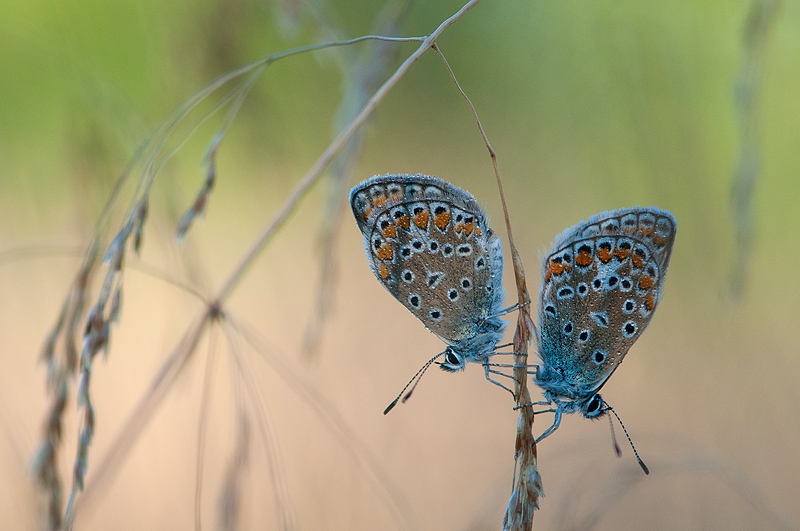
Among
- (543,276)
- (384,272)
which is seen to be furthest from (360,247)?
(543,276)

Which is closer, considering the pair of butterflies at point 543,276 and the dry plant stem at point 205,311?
the dry plant stem at point 205,311

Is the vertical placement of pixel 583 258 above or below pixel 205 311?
below

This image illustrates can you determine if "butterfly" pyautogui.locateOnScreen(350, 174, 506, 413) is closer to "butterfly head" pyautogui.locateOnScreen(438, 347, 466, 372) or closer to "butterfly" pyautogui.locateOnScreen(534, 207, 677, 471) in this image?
"butterfly head" pyautogui.locateOnScreen(438, 347, 466, 372)

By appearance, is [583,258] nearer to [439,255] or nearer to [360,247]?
[439,255]

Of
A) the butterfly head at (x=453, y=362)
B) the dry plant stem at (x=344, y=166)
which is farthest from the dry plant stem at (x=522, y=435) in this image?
the dry plant stem at (x=344, y=166)

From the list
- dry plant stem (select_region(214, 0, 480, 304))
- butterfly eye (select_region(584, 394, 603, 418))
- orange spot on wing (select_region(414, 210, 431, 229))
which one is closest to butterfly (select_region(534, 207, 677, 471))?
butterfly eye (select_region(584, 394, 603, 418))

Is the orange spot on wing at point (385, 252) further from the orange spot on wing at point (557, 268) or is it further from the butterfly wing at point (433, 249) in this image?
the orange spot on wing at point (557, 268)

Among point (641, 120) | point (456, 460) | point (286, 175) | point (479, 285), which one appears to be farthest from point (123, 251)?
point (456, 460)
